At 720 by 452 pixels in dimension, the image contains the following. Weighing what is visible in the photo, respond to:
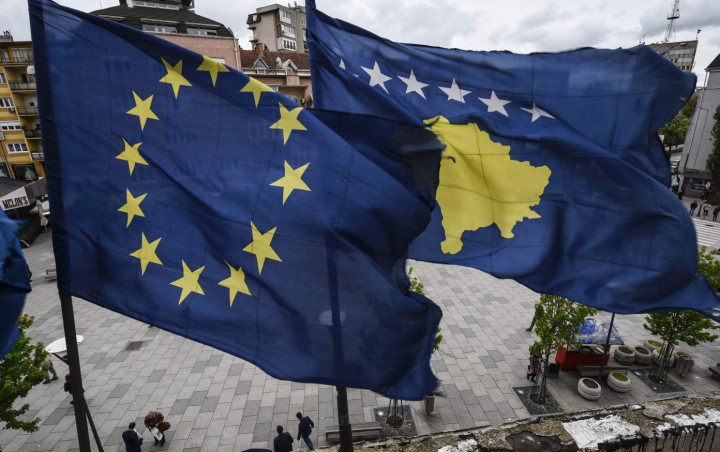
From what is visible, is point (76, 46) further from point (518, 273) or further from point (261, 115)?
point (518, 273)

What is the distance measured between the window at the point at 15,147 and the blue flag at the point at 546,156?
4370cm

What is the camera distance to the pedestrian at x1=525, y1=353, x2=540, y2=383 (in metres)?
13.1

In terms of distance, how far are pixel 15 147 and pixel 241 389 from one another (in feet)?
124

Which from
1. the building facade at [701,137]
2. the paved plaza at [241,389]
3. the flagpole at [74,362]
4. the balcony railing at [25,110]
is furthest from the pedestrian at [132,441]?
the building facade at [701,137]

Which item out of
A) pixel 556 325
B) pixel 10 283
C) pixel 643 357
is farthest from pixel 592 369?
pixel 10 283

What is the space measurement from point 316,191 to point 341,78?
186cm

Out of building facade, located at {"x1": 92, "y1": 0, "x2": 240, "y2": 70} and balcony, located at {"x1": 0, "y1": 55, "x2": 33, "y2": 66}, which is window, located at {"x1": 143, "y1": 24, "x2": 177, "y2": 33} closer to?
building facade, located at {"x1": 92, "y1": 0, "x2": 240, "y2": 70}

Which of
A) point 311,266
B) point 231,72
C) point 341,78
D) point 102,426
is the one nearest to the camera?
point 311,266

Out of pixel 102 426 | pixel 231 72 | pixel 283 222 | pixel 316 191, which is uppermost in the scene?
pixel 231 72

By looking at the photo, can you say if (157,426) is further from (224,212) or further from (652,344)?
(652,344)

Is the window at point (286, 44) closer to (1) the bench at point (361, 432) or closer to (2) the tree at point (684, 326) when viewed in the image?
(2) the tree at point (684, 326)

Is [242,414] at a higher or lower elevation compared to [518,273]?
lower

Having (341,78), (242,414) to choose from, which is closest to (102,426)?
(242,414)

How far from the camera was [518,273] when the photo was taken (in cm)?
538
